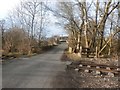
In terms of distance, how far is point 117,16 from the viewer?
→ 127 ft

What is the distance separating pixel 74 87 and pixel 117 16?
30961 mm

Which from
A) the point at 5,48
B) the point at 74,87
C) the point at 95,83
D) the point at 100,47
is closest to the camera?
the point at 74,87

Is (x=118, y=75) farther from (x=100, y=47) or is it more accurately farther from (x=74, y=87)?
(x=100, y=47)

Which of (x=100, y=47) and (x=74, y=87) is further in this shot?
(x=100, y=47)

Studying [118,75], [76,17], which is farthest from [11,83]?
[76,17]

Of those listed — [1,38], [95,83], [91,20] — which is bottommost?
[95,83]

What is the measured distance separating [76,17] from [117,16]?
23.0 ft

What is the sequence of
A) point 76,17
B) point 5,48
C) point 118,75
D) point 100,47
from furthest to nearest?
point 76,17 < point 5,48 < point 100,47 < point 118,75

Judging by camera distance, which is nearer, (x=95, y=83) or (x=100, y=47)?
(x=95, y=83)

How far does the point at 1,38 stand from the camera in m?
35.3

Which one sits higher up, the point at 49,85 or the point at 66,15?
the point at 66,15

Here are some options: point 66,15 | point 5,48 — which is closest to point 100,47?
point 66,15

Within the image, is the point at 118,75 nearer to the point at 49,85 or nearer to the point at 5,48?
the point at 49,85

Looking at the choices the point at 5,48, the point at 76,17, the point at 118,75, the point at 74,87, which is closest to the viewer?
the point at 74,87
